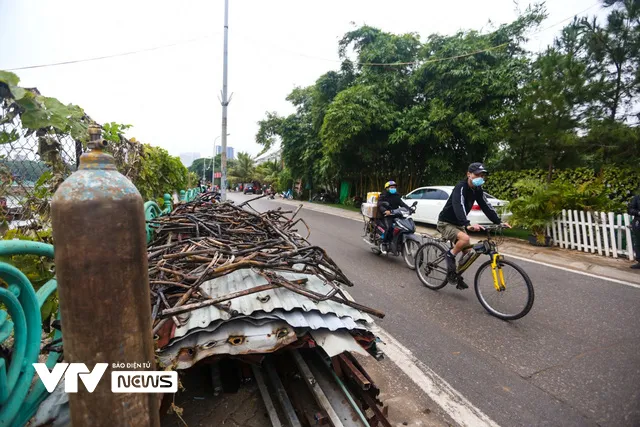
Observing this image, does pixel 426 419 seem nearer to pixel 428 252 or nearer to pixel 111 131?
pixel 428 252

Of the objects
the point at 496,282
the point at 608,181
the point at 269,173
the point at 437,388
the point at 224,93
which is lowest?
the point at 437,388

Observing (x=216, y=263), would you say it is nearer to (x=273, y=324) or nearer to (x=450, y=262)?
(x=273, y=324)

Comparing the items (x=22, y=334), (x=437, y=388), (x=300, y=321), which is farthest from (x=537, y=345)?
(x=22, y=334)

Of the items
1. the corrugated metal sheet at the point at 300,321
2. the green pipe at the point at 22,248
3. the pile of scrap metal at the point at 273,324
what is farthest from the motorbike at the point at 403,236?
the green pipe at the point at 22,248

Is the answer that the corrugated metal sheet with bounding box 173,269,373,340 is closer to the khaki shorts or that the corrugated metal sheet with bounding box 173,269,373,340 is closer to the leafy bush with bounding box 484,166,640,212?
the khaki shorts

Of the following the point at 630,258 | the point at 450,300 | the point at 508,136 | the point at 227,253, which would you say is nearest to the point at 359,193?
the point at 508,136

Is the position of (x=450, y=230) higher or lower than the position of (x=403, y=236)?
higher

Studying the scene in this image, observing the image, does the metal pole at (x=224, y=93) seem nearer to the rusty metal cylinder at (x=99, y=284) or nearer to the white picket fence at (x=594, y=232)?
the white picket fence at (x=594, y=232)

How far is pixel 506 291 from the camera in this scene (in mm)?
4191

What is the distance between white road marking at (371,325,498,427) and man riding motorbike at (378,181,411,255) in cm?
344

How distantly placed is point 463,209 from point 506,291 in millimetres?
1173

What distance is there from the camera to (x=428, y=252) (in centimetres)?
525

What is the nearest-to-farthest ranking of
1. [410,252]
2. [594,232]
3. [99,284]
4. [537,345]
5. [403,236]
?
1. [99,284]
2. [537,345]
3. [410,252]
4. [403,236]
5. [594,232]

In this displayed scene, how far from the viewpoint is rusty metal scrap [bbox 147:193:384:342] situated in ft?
6.69
